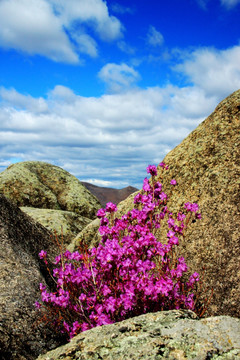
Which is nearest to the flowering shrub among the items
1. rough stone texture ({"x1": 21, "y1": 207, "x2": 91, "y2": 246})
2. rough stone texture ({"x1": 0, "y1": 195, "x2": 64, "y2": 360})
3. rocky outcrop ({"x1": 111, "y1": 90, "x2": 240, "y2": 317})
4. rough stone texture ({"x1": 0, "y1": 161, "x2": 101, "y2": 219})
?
rough stone texture ({"x1": 0, "y1": 195, "x2": 64, "y2": 360})

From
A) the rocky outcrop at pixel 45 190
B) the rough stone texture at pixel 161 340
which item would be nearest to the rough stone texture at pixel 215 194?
the rough stone texture at pixel 161 340

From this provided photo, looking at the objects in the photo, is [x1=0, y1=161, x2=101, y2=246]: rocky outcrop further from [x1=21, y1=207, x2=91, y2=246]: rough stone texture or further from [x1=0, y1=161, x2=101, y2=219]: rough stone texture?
[x1=21, y1=207, x2=91, y2=246]: rough stone texture

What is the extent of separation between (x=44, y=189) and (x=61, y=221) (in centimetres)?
392

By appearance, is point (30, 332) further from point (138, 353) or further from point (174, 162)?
point (174, 162)

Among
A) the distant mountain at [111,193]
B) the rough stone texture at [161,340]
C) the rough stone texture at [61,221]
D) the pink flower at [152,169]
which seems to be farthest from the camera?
the distant mountain at [111,193]

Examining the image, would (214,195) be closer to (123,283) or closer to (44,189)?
(123,283)

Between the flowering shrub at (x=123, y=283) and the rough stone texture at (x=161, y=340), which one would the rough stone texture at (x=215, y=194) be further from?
the rough stone texture at (x=161, y=340)

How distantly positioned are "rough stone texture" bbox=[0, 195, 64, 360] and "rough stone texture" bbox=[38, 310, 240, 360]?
26.4 inches

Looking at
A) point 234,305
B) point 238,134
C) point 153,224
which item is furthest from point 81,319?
point 238,134

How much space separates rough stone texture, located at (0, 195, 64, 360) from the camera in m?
3.95

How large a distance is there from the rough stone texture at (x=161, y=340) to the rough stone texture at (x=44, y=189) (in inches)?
436

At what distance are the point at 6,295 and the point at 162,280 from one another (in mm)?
2356

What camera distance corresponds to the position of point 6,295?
4461 mm

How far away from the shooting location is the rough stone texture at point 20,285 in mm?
3945
